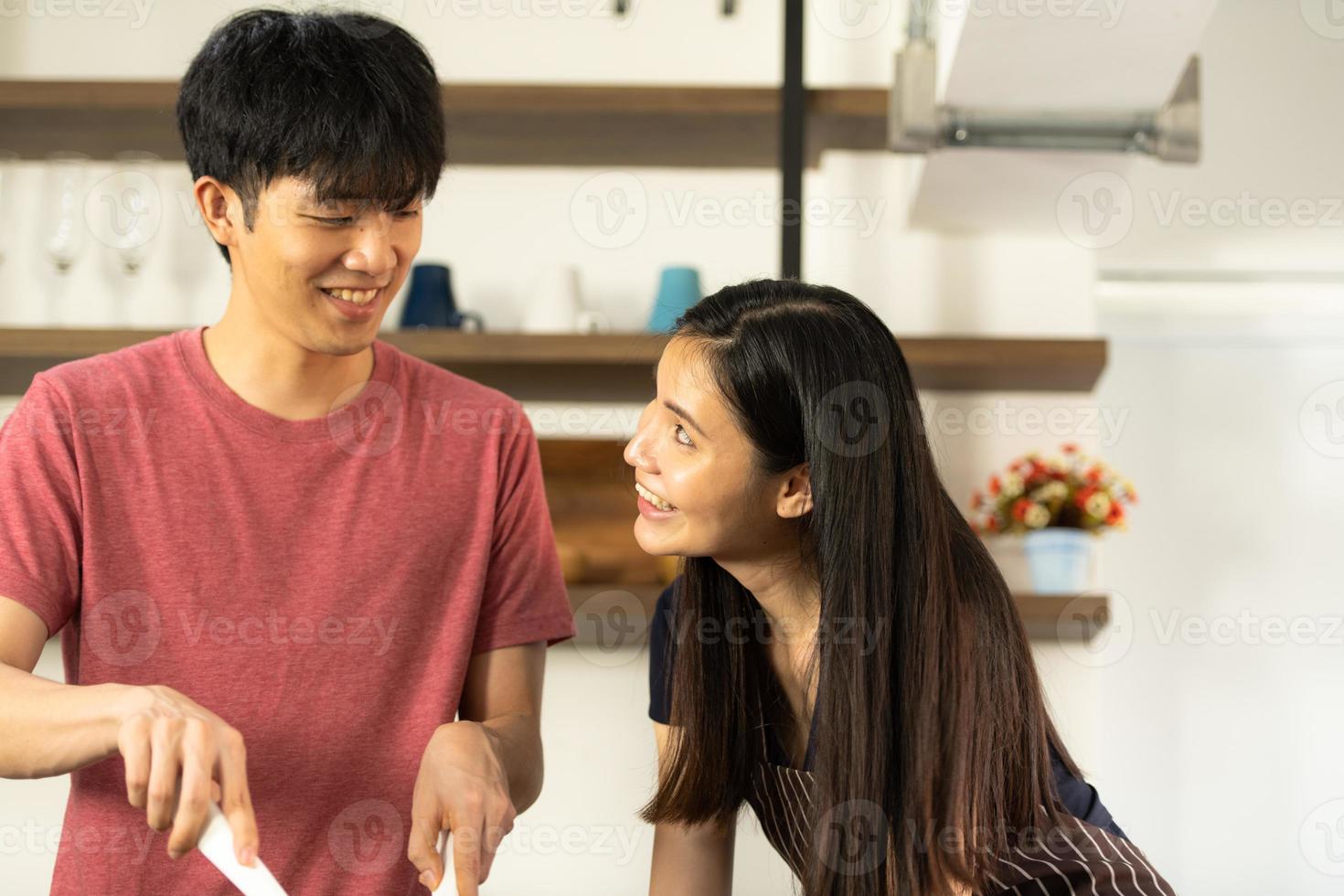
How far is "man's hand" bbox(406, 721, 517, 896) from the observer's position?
1.07m

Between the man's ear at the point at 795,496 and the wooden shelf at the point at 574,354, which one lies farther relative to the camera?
the wooden shelf at the point at 574,354

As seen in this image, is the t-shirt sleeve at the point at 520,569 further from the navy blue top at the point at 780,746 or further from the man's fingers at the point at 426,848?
the man's fingers at the point at 426,848

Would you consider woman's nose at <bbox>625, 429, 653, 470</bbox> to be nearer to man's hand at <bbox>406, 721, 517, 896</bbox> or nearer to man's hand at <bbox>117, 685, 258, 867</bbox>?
man's hand at <bbox>406, 721, 517, 896</bbox>

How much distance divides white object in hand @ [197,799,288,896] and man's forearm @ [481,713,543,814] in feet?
0.95

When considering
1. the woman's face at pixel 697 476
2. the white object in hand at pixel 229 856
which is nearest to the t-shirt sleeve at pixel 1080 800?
the woman's face at pixel 697 476

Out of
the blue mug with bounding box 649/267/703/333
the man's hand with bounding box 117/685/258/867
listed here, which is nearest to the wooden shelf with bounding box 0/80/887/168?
the blue mug with bounding box 649/267/703/333

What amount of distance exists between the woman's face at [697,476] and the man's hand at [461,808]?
10.2 inches

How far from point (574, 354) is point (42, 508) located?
3.51 ft

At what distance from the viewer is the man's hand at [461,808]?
3.52 feet

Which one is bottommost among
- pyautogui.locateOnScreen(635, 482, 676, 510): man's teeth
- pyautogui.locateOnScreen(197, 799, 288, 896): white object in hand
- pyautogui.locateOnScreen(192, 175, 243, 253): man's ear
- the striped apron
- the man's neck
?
the striped apron

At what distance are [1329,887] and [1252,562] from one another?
0.63 metres

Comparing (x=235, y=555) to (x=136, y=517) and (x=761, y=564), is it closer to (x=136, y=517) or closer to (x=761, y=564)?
(x=136, y=517)

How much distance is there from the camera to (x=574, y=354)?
2168 millimetres

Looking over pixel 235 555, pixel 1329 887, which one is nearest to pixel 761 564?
pixel 235 555
